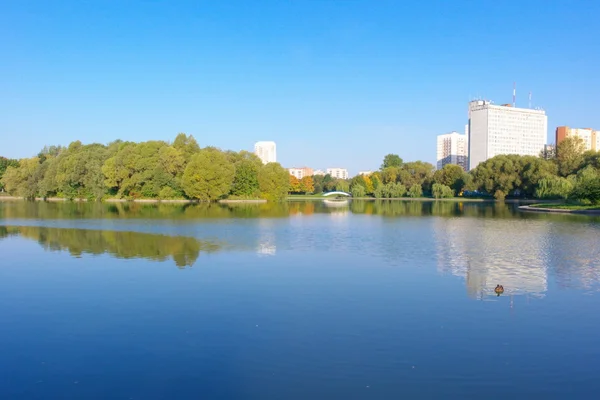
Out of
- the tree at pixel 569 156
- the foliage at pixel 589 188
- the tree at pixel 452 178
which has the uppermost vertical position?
the tree at pixel 569 156

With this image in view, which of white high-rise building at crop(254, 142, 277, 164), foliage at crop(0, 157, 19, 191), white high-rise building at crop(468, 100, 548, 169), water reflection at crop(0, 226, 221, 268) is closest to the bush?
white high-rise building at crop(468, 100, 548, 169)

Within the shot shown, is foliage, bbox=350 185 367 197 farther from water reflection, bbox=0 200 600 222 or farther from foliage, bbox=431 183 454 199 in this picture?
water reflection, bbox=0 200 600 222

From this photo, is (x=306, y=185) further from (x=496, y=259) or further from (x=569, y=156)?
(x=496, y=259)

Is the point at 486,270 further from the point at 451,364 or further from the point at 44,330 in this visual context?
the point at 44,330

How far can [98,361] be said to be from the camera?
703 centimetres

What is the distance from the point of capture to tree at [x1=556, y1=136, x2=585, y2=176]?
73.1m

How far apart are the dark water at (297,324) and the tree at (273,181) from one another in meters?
54.6

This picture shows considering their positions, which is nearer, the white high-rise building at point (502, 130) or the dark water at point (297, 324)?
the dark water at point (297, 324)

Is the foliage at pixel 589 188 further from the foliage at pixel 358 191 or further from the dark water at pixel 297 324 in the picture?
the foliage at pixel 358 191

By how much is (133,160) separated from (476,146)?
109m

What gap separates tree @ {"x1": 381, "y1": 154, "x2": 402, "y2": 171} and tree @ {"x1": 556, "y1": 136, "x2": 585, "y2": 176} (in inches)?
2195

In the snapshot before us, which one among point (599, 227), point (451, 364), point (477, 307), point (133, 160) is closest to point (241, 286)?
point (477, 307)

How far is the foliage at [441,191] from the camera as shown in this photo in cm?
8893

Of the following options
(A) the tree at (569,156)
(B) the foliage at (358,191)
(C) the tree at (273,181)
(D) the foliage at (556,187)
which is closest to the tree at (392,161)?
(B) the foliage at (358,191)
